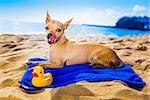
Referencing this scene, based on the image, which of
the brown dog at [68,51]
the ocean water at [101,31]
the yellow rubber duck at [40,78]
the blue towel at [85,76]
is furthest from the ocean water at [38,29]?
the yellow rubber duck at [40,78]

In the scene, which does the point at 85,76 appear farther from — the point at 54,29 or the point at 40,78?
the point at 54,29

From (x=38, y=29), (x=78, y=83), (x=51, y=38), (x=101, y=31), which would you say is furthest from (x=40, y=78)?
(x=101, y=31)

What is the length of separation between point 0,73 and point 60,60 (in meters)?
0.46

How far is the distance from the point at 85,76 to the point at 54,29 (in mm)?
466

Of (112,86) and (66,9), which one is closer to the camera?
(112,86)

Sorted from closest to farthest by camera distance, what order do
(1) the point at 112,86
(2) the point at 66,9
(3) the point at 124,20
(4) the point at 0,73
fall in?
(1) the point at 112,86 → (4) the point at 0,73 → (2) the point at 66,9 → (3) the point at 124,20

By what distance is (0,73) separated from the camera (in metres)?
2.17

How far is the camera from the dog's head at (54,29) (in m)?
2.20

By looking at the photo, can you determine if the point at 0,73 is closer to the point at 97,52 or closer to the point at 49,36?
the point at 49,36

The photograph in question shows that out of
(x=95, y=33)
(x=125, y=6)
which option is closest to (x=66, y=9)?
(x=95, y=33)

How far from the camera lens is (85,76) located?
1.97m

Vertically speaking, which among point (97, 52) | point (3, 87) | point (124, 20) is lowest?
point (3, 87)

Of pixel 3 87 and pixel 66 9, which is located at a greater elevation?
pixel 66 9

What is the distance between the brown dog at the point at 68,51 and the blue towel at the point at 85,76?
0.21 ft
